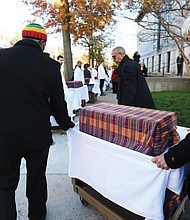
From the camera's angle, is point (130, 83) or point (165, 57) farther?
point (165, 57)

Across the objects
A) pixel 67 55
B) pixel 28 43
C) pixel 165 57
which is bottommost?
pixel 28 43

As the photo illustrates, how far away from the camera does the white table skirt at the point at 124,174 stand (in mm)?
1528

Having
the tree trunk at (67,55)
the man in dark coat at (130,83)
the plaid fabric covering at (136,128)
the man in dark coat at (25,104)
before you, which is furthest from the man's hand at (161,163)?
the tree trunk at (67,55)

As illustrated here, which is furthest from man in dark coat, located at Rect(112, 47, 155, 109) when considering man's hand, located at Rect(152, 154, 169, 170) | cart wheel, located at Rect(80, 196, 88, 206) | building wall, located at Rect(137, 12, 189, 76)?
building wall, located at Rect(137, 12, 189, 76)

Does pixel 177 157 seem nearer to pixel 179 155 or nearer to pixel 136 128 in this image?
pixel 179 155

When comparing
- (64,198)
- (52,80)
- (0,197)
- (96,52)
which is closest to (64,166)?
(64,198)

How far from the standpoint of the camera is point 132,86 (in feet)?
9.24

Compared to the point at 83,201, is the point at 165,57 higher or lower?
higher

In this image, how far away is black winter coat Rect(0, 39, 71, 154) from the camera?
165 centimetres

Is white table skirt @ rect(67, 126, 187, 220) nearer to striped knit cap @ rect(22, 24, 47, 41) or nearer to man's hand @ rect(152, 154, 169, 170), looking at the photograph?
man's hand @ rect(152, 154, 169, 170)

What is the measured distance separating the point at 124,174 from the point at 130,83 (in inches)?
55.2

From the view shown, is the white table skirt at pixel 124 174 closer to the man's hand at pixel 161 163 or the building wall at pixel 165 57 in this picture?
the man's hand at pixel 161 163

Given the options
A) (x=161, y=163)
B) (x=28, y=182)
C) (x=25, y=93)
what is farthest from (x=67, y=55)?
(x=161, y=163)

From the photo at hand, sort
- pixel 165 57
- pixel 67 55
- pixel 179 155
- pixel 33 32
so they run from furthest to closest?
pixel 165 57, pixel 67 55, pixel 33 32, pixel 179 155
